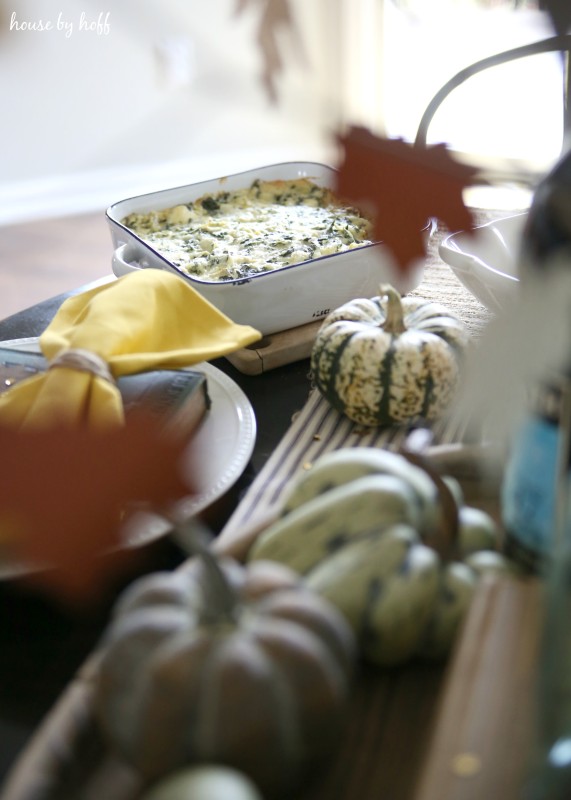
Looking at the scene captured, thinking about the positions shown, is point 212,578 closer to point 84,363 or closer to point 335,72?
point 335,72

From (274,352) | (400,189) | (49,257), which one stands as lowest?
(49,257)

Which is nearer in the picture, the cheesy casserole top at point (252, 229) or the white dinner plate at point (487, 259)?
the white dinner plate at point (487, 259)

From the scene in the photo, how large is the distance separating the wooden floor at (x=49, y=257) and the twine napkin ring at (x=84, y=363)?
1.64 meters

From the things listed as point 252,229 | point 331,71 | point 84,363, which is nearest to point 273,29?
point 331,71

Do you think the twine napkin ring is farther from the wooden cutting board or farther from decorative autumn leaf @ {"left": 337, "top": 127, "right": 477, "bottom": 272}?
decorative autumn leaf @ {"left": 337, "top": 127, "right": 477, "bottom": 272}

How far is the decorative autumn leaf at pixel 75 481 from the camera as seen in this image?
24 cm

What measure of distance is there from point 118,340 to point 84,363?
62 millimetres

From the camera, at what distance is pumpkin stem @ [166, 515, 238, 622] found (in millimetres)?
268

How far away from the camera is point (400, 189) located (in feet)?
0.77

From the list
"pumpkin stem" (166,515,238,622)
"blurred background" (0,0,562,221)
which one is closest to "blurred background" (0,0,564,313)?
"blurred background" (0,0,562,221)

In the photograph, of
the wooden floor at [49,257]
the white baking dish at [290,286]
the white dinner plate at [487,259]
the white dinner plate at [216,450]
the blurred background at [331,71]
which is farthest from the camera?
the wooden floor at [49,257]

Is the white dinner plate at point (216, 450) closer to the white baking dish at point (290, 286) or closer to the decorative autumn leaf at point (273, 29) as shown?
the white baking dish at point (290, 286)

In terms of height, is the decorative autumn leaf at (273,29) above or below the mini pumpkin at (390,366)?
above

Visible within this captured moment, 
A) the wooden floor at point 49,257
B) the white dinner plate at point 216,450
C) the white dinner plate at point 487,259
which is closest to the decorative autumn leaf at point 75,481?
the white dinner plate at point 216,450
